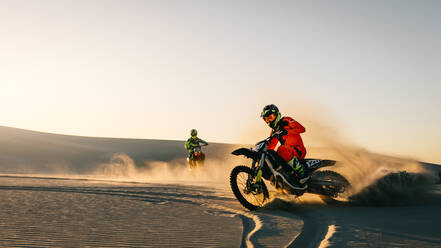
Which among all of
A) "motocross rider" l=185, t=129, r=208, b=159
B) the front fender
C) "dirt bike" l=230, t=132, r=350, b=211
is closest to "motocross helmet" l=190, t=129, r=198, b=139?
"motocross rider" l=185, t=129, r=208, b=159

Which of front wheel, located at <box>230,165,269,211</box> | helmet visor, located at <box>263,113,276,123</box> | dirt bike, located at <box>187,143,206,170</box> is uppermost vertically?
helmet visor, located at <box>263,113,276,123</box>

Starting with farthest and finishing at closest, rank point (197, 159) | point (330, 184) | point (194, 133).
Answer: point (197, 159) → point (194, 133) → point (330, 184)

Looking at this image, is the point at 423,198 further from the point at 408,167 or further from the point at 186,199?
the point at 186,199

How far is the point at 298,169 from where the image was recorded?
830 cm

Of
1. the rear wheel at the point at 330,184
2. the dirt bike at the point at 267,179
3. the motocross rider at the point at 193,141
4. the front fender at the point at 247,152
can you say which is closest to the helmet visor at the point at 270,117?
the dirt bike at the point at 267,179

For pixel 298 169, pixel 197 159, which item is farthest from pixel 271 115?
pixel 197 159

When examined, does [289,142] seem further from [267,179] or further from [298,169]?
[267,179]

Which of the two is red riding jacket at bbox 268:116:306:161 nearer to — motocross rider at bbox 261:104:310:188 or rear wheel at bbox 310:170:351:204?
motocross rider at bbox 261:104:310:188

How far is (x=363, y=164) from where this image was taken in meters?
10.1

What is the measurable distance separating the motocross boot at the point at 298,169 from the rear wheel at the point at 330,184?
13.3 inches

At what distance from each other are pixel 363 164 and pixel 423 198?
1.62 m

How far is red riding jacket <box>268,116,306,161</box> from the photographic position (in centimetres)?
812

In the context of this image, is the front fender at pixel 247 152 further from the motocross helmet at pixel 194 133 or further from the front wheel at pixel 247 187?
the motocross helmet at pixel 194 133

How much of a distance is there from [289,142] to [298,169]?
58 cm
